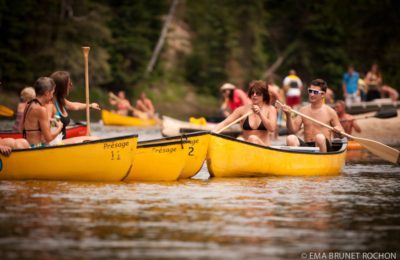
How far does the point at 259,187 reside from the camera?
54.6 ft

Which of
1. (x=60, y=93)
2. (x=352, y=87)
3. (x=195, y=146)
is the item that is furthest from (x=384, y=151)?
(x=352, y=87)

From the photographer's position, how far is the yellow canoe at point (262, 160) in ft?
57.0

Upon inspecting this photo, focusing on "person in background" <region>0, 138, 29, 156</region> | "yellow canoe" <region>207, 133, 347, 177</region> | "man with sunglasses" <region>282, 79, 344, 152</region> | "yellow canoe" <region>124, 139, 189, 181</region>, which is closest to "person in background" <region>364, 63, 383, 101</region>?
"man with sunglasses" <region>282, 79, 344, 152</region>

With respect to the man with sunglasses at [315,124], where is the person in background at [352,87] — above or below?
above

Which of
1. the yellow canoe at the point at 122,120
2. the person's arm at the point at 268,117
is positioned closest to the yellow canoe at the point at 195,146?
the person's arm at the point at 268,117

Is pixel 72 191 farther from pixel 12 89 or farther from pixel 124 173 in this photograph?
pixel 12 89

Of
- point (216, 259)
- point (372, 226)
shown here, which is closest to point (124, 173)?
point (372, 226)

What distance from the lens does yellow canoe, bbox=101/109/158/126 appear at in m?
39.5

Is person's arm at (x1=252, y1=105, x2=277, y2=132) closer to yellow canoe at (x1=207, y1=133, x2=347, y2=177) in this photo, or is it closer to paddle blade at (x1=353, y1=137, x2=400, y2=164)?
yellow canoe at (x1=207, y1=133, x2=347, y2=177)

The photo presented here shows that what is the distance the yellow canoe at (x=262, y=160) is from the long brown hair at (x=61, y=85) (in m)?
2.00

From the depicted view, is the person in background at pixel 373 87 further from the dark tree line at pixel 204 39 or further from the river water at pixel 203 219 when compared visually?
the river water at pixel 203 219

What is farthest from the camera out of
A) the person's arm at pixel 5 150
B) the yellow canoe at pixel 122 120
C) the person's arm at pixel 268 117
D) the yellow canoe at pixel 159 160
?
the yellow canoe at pixel 122 120

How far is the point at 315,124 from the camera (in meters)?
19.2

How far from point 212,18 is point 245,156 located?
158 feet
